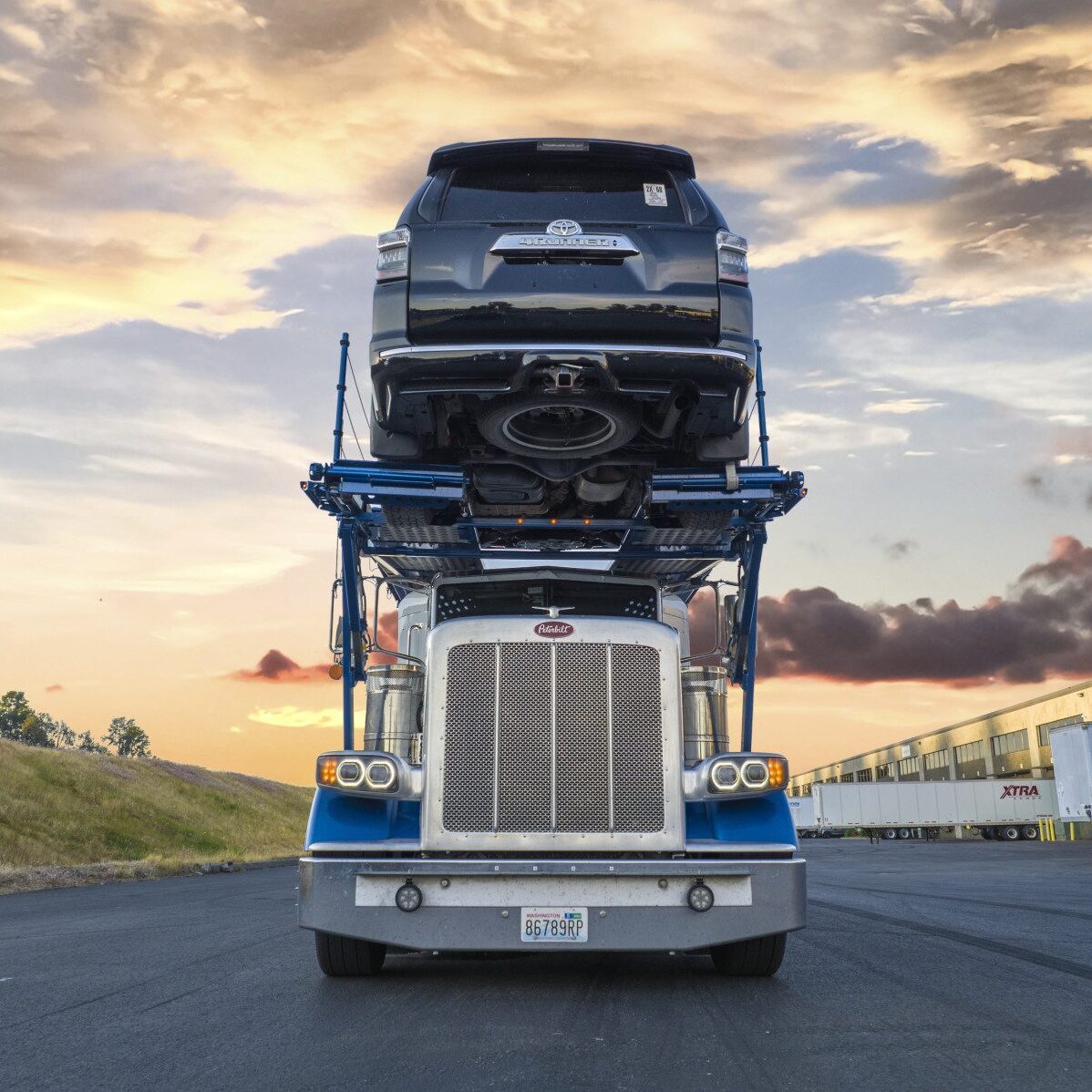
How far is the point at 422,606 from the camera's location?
8.61 m

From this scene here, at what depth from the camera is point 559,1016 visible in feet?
19.3

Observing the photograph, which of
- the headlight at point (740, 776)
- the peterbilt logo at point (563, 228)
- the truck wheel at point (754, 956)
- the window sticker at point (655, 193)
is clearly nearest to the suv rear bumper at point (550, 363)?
the peterbilt logo at point (563, 228)

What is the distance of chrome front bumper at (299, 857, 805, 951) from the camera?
652 centimetres

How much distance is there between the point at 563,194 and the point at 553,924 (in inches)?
174

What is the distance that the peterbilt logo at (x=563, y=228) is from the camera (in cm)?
735

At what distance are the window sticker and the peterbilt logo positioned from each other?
63 cm

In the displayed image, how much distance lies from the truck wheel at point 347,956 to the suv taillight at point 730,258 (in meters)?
4.51

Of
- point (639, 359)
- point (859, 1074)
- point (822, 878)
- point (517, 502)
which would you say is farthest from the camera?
point (822, 878)

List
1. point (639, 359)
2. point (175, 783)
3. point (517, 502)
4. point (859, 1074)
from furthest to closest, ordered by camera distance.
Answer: point (175, 783), point (517, 502), point (639, 359), point (859, 1074)

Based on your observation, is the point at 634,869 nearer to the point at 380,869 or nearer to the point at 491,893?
the point at 491,893

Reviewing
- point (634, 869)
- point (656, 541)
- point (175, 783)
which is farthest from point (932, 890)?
point (175, 783)

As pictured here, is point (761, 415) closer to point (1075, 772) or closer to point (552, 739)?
point (552, 739)

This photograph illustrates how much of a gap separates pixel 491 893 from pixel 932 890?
40.2ft

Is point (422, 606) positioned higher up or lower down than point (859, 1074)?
higher up
